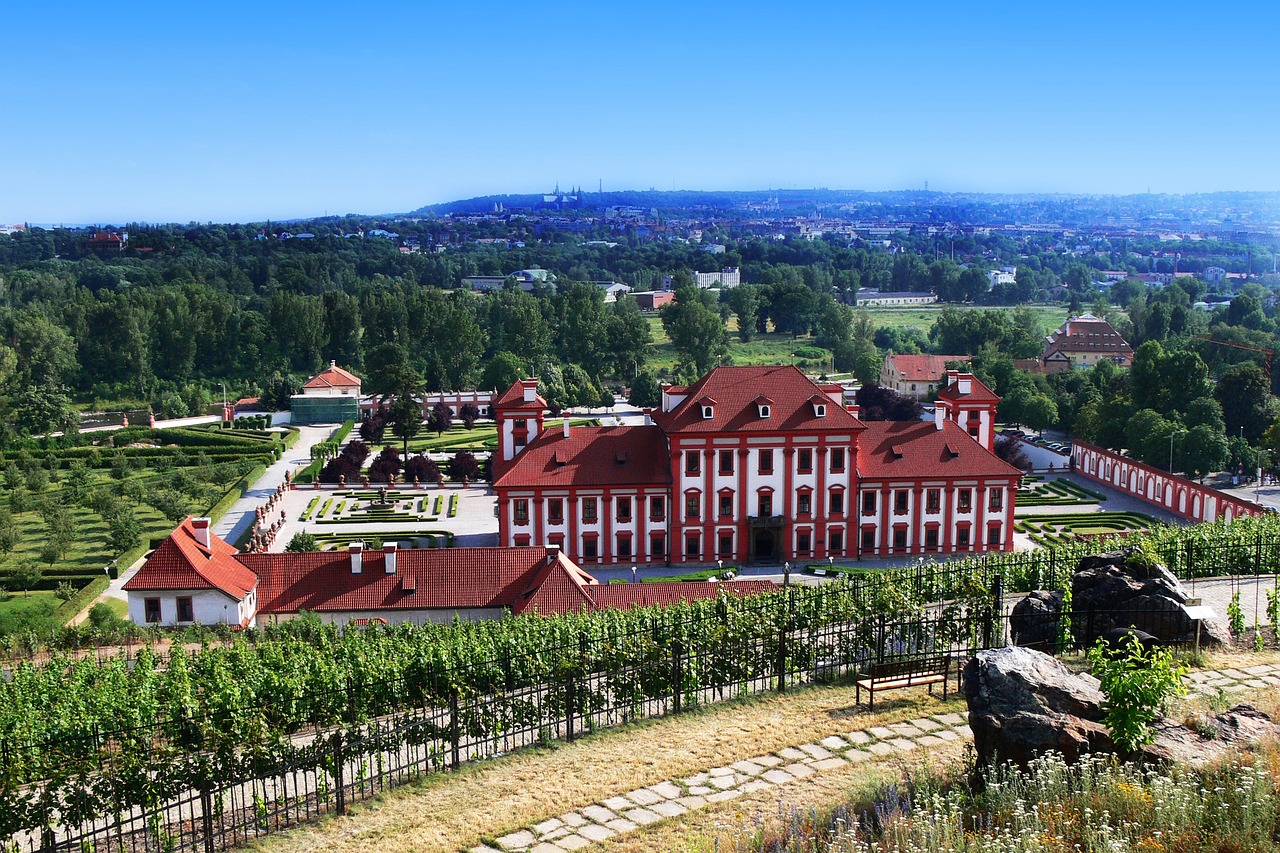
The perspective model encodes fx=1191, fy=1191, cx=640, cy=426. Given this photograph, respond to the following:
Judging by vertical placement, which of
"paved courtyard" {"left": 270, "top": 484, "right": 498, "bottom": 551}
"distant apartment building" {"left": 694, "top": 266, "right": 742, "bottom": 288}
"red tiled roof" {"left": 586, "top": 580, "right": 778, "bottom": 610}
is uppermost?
"distant apartment building" {"left": 694, "top": 266, "right": 742, "bottom": 288}

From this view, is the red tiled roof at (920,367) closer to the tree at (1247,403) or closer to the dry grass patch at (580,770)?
the tree at (1247,403)

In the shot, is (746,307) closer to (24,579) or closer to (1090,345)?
(1090,345)

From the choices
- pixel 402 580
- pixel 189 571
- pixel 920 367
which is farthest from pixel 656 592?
pixel 920 367

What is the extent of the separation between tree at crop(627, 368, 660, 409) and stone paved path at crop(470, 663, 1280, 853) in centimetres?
6944

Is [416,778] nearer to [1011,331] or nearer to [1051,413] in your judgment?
[1051,413]

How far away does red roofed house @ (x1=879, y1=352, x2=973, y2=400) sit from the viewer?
9300 cm

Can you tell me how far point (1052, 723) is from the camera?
14984mm

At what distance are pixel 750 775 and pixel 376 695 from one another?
24.9 feet

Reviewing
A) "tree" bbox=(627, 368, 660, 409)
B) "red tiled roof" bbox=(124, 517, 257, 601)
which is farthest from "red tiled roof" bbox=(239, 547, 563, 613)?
"tree" bbox=(627, 368, 660, 409)

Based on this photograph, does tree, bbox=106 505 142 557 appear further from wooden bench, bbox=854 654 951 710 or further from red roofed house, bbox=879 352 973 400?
red roofed house, bbox=879 352 973 400

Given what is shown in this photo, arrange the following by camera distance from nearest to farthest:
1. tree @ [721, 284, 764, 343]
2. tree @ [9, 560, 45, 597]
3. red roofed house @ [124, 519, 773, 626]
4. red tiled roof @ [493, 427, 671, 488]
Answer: red roofed house @ [124, 519, 773, 626] < tree @ [9, 560, 45, 597] < red tiled roof @ [493, 427, 671, 488] < tree @ [721, 284, 764, 343]

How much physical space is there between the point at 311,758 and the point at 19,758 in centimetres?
425

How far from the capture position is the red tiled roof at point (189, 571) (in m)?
37.6

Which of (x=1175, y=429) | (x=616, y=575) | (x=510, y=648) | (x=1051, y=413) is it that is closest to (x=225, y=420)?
(x=616, y=575)
